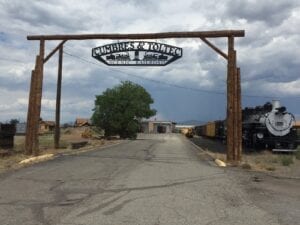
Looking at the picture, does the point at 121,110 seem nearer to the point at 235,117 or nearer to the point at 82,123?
the point at 235,117

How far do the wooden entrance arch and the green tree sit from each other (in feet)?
168

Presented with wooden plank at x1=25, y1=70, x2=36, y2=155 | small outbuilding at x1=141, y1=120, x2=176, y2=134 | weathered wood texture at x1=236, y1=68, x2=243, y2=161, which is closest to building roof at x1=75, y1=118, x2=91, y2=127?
small outbuilding at x1=141, y1=120, x2=176, y2=134

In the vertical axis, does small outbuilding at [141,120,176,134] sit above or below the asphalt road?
above

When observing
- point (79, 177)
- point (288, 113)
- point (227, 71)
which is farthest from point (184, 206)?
point (288, 113)

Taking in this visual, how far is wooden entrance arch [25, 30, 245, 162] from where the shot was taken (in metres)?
23.1

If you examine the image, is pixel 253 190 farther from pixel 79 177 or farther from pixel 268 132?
pixel 268 132

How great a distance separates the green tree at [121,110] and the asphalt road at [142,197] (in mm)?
58930

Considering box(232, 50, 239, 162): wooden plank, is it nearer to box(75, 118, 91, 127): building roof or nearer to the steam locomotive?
the steam locomotive

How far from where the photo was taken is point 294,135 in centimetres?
3428

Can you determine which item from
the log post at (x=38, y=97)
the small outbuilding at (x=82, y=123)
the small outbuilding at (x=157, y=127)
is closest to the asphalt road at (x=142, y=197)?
the log post at (x=38, y=97)

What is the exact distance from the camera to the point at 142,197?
11.7m

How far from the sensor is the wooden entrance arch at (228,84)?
2312cm

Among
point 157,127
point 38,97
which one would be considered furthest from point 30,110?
point 157,127

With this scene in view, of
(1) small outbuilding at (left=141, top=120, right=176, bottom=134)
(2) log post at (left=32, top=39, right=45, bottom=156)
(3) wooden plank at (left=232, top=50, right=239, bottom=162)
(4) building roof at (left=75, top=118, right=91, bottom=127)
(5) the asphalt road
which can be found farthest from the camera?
(1) small outbuilding at (left=141, top=120, right=176, bottom=134)
